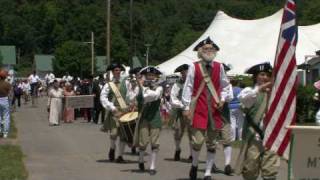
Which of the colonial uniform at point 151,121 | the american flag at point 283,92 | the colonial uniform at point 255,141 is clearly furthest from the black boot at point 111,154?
the american flag at point 283,92

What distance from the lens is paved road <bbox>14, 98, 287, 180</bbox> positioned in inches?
507

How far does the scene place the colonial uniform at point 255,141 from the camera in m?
9.48

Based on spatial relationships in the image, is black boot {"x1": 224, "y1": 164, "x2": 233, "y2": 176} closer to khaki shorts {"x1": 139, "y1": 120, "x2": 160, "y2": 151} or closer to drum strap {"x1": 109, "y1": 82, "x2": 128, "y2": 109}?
khaki shorts {"x1": 139, "y1": 120, "x2": 160, "y2": 151}

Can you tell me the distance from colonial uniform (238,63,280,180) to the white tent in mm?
29424

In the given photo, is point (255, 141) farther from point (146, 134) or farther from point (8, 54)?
point (8, 54)

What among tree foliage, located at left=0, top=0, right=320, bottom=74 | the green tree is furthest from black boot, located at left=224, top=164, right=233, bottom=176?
tree foliage, located at left=0, top=0, right=320, bottom=74

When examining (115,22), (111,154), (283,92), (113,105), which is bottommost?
(111,154)

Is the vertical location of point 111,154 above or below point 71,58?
below

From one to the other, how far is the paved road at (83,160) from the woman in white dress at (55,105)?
4.95 m

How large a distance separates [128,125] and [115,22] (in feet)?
404

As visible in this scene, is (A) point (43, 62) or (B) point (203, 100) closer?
(B) point (203, 100)

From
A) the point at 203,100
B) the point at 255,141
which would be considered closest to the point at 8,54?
the point at 203,100

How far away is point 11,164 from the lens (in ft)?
45.6

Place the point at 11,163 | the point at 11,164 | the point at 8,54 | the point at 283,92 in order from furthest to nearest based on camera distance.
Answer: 1. the point at 8,54
2. the point at 11,163
3. the point at 11,164
4. the point at 283,92
